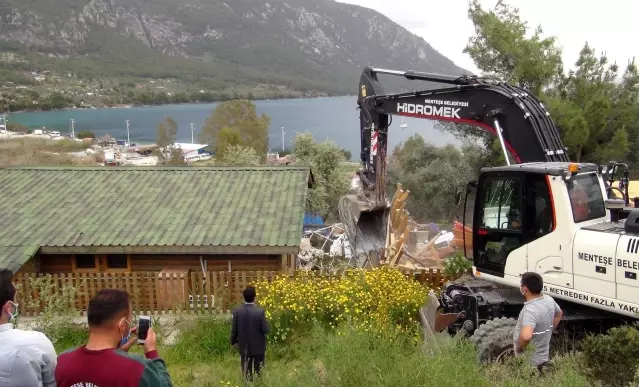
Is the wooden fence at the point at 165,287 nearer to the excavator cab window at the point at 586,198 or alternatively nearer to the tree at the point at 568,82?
the excavator cab window at the point at 586,198

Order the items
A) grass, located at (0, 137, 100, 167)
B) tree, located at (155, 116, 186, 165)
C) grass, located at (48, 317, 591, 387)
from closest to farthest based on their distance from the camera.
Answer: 1. grass, located at (48, 317, 591, 387)
2. grass, located at (0, 137, 100, 167)
3. tree, located at (155, 116, 186, 165)

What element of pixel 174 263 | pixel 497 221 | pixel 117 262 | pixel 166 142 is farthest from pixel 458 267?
pixel 166 142

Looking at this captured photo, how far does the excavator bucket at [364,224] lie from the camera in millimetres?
12891

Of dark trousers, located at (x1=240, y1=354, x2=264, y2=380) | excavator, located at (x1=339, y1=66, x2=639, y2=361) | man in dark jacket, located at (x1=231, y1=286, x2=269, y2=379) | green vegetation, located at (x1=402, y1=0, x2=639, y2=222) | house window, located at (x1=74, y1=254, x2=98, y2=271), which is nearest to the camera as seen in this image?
excavator, located at (x1=339, y1=66, x2=639, y2=361)

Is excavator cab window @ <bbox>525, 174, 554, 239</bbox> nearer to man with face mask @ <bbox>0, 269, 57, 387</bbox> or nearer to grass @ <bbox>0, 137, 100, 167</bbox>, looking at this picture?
man with face mask @ <bbox>0, 269, 57, 387</bbox>

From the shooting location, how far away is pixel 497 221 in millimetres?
7160

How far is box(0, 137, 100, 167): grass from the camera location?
50.1 m

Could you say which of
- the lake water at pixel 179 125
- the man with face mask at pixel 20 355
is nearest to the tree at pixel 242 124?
the man with face mask at pixel 20 355

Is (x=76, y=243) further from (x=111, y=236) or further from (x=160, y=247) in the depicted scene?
(x=160, y=247)

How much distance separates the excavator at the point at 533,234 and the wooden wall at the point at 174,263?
4.64 meters

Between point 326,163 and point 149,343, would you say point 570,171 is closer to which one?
point 149,343

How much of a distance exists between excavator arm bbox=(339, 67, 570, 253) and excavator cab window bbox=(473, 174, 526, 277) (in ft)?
4.44

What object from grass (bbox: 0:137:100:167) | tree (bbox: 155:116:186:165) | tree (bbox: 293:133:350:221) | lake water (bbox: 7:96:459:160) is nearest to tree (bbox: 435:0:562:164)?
tree (bbox: 293:133:350:221)

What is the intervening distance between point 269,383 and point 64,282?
6786 millimetres
